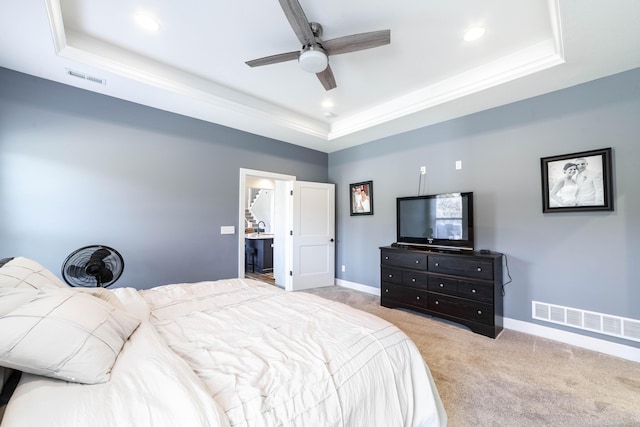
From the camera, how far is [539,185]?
9.30ft

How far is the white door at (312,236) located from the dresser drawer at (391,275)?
141 cm

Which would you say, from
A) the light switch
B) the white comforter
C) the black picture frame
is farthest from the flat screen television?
the light switch

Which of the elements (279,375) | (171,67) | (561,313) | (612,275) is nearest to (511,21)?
(612,275)

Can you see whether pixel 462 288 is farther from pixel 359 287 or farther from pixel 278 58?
pixel 278 58

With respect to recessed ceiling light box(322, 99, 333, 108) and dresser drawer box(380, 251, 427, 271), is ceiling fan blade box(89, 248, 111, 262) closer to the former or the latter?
recessed ceiling light box(322, 99, 333, 108)

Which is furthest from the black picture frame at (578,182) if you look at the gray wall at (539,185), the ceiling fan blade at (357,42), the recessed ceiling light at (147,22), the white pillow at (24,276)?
the white pillow at (24,276)

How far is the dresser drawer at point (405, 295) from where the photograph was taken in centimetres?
329

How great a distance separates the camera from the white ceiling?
197 cm

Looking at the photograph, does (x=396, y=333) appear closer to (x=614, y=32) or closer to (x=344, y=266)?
(x=614, y=32)

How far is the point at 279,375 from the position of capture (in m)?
0.98

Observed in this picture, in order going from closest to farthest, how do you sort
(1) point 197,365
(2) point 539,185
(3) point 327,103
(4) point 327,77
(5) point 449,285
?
(1) point 197,365
(4) point 327,77
(2) point 539,185
(5) point 449,285
(3) point 327,103

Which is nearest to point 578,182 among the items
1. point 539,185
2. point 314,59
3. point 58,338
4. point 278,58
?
point 539,185

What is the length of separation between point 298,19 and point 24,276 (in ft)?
7.14

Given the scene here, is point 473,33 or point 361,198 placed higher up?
point 473,33
